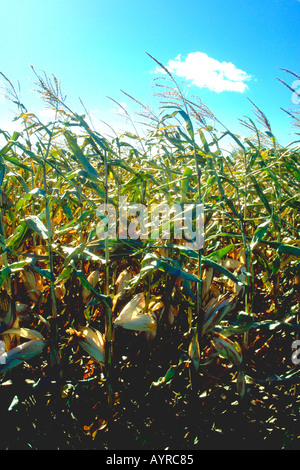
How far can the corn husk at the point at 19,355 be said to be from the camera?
3.26ft

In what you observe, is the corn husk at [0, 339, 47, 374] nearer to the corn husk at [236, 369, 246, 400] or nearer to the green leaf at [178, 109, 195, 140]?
the corn husk at [236, 369, 246, 400]

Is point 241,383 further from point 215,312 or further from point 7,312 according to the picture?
point 7,312

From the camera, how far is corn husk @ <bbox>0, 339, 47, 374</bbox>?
100cm

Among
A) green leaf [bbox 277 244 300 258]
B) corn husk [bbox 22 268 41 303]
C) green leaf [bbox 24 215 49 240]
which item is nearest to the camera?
green leaf [bbox 24 215 49 240]

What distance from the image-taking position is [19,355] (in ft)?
3.34

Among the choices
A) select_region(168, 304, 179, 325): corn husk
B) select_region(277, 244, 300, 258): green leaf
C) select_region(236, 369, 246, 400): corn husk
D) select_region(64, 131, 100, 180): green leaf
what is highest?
select_region(64, 131, 100, 180): green leaf

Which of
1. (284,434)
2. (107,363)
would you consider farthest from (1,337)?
(284,434)

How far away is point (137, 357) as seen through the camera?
1324 millimetres

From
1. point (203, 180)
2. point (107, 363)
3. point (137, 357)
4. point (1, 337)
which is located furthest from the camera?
point (203, 180)

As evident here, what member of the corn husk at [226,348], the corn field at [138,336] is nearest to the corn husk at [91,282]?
the corn field at [138,336]

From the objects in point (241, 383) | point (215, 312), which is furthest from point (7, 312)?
point (241, 383)

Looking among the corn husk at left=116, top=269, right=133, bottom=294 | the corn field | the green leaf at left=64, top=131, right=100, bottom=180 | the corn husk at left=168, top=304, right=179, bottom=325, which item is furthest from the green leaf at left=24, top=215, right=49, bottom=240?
the corn husk at left=168, top=304, right=179, bottom=325
